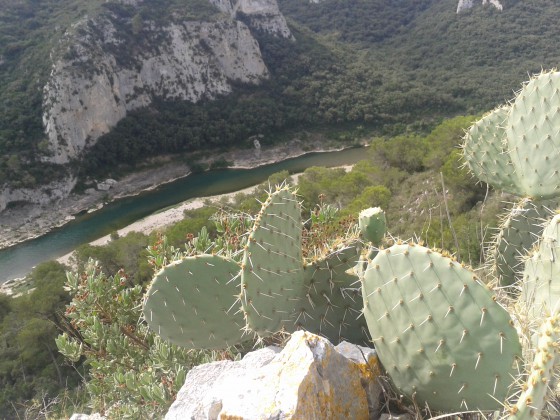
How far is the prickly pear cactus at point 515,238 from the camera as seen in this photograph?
7.45 ft

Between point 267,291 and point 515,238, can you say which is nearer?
point 267,291

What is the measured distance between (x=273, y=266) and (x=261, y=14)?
149 feet

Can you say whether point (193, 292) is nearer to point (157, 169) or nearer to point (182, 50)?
point (157, 169)

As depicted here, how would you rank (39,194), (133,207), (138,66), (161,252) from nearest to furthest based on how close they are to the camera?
1. (161,252)
2. (133,207)
3. (39,194)
4. (138,66)

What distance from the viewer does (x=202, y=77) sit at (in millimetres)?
36406

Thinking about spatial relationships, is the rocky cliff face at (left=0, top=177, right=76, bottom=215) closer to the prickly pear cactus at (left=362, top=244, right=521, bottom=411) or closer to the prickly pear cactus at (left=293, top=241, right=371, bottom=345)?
the prickly pear cactus at (left=293, top=241, right=371, bottom=345)

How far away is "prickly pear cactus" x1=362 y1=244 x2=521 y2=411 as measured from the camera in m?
1.09

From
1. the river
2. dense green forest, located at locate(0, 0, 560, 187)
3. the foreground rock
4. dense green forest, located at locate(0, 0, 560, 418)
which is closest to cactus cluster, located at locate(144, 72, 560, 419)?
the foreground rock

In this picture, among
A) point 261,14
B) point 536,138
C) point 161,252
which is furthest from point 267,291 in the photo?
point 261,14

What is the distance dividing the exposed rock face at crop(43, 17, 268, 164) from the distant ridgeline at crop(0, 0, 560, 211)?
0.09 meters

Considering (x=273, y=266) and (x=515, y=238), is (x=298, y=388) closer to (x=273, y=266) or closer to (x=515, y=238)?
(x=273, y=266)

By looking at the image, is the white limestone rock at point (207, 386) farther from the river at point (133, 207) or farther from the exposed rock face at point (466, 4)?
the exposed rock face at point (466, 4)

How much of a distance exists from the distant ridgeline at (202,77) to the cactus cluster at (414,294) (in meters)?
24.7

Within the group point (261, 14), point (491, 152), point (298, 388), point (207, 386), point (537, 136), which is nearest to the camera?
point (298, 388)
